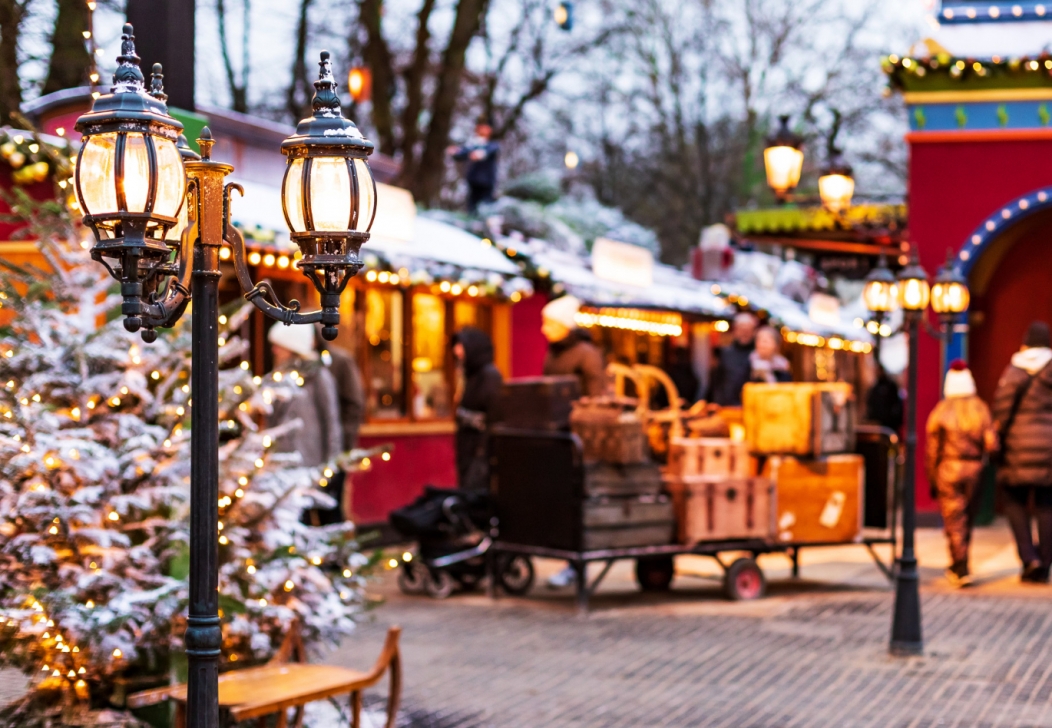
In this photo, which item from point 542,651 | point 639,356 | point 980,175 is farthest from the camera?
point 639,356

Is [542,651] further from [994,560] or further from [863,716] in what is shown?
[994,560]

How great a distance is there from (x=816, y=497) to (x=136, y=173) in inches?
337

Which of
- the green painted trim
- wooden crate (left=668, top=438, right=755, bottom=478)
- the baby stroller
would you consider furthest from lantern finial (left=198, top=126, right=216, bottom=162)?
wooden crate (left=668, top=438, right=755, bottom=478)

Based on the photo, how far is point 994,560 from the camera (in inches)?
529

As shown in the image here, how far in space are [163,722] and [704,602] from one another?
5.84 metres

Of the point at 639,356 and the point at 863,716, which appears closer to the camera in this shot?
the point at 863,716

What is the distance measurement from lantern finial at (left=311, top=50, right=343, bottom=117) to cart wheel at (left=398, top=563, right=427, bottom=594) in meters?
7.45

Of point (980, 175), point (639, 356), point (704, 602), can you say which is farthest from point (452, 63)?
point (704, 602)

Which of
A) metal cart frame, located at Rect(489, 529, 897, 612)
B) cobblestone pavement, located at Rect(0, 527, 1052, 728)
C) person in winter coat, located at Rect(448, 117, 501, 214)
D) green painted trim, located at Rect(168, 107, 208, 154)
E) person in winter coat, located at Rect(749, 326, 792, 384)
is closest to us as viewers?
green painted trim, located at Rect(168, 107, 208, 154)

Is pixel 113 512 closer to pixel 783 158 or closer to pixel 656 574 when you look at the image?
pixel 656 574

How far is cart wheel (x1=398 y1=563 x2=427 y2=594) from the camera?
11281mm

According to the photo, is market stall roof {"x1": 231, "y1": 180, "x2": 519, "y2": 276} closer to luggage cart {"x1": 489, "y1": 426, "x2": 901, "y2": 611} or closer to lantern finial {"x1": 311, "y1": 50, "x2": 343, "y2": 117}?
luggage cart {"x1": 489, "y1": 426, "x2": 901, "y2": 611}

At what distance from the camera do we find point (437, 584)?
1116 centimetres

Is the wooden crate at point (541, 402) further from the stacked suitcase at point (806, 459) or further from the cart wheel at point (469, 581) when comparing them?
the stacked suitcase at point (806, 459)
